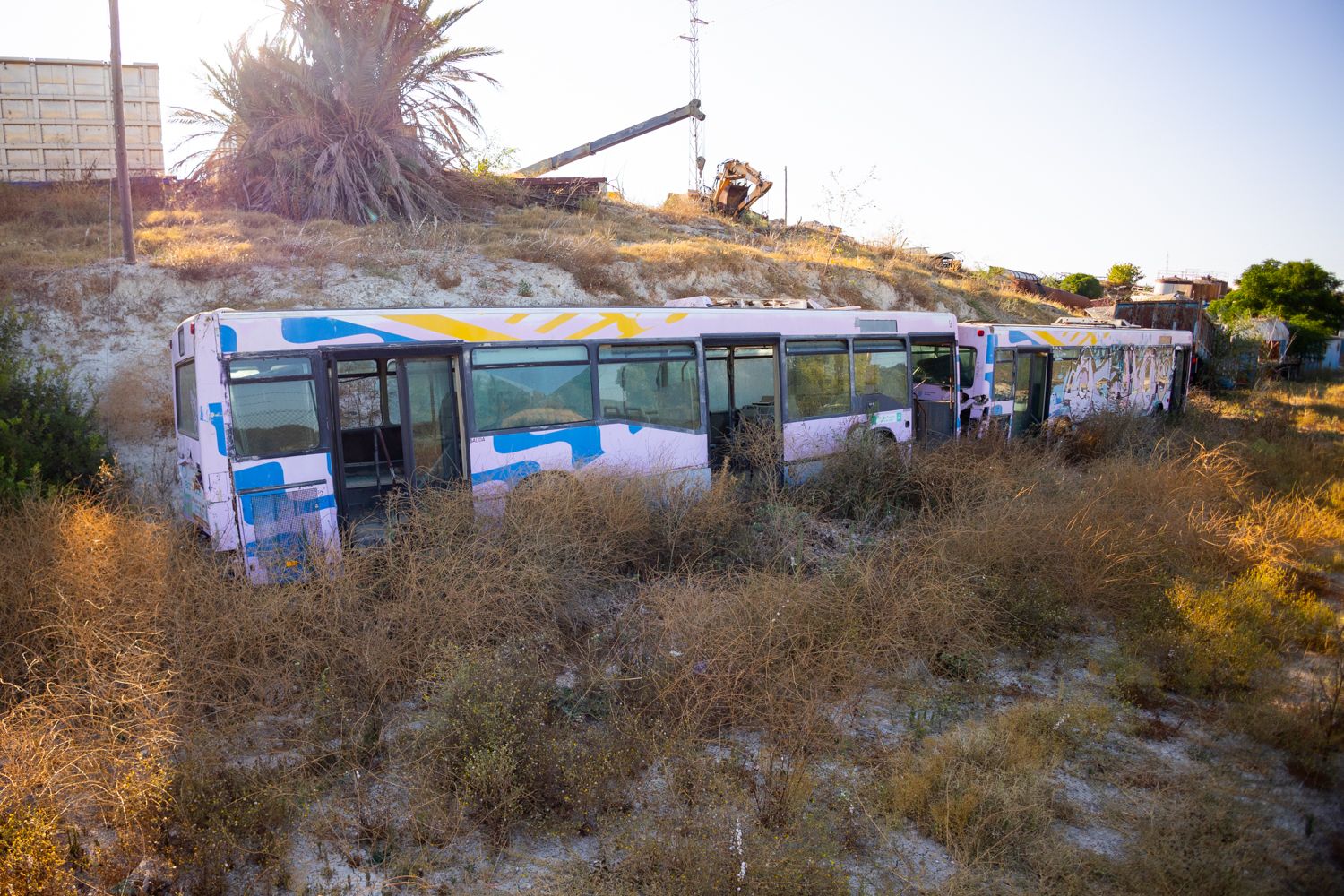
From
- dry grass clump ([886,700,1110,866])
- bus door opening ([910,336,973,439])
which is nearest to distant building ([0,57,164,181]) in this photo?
bus door opening ([910,336,973,439])

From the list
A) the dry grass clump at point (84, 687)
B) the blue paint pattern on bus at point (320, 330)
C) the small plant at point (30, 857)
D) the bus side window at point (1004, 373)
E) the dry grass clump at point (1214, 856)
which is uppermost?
the blue paint pattern on bus at point (320, 330)

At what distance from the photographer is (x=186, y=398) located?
27.1 ft

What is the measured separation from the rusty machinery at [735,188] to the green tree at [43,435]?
75.8 ft

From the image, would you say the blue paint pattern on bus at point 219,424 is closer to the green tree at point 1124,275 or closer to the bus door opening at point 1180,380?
the bus door opening at point 1180,380

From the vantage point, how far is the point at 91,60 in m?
20.0

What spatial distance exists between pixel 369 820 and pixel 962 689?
3.94m

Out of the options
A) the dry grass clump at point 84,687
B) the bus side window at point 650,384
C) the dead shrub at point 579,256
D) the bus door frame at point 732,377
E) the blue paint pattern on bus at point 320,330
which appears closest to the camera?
the dry grass clump at point 84,687

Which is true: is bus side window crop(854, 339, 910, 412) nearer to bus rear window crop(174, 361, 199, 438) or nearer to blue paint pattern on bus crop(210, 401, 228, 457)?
blue paint pattern on bus crop(210, 401, 228, 457)

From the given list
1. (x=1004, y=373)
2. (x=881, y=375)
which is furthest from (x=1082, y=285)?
(x=881, y=375)

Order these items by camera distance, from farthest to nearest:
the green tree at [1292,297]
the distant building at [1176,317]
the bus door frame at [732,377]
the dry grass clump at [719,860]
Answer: the green tree at [1292,297], the distant building at [1176,317], the bus door frame at [732,377], the dry grass clump at [719,860]

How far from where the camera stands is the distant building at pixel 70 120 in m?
19.5

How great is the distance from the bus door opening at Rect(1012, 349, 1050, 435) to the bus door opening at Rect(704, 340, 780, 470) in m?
5.56

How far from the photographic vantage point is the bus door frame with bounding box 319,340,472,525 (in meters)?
7.61

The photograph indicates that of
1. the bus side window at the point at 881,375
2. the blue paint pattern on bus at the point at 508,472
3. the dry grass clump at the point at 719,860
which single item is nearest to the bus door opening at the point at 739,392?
the bus side window at the point at 881,375
